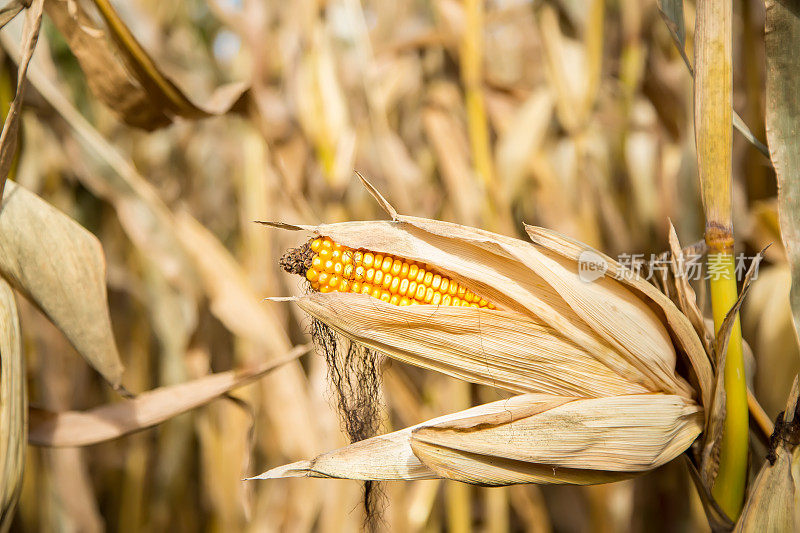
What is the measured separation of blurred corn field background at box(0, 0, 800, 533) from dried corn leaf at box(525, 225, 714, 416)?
0.28m

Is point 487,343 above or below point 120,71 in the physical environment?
below

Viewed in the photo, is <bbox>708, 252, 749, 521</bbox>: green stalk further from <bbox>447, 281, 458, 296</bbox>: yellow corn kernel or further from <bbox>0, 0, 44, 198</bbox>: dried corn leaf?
<bbox>0, 0, 44, 198</bbox>: dried corn leaf

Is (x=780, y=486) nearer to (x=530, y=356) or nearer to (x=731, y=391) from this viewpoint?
(x=731, y=391)

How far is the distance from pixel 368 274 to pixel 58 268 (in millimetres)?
373

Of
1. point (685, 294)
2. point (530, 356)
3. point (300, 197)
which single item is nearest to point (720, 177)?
point (685, 294)

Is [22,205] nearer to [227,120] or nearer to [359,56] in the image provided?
[359,56]

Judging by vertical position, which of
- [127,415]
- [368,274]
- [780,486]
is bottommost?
[780,486]

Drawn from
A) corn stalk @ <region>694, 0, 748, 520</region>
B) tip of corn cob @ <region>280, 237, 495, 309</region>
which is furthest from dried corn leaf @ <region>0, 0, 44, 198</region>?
corn stalk @ <region>694, 0, 748, 520</region>

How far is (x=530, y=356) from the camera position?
54 cm

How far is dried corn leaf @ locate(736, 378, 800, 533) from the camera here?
1.68ft

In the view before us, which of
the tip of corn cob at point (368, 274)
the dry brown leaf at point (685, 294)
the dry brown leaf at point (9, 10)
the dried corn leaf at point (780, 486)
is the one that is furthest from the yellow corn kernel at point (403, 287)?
the dry brown leaf at point (9, 10)

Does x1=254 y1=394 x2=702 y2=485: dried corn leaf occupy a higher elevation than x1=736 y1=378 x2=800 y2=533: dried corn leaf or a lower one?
higher

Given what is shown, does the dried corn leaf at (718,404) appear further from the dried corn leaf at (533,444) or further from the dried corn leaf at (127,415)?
the dried corn leaf at (127,415)

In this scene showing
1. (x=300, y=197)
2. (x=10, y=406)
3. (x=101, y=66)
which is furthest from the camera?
(x=300, y=197)
